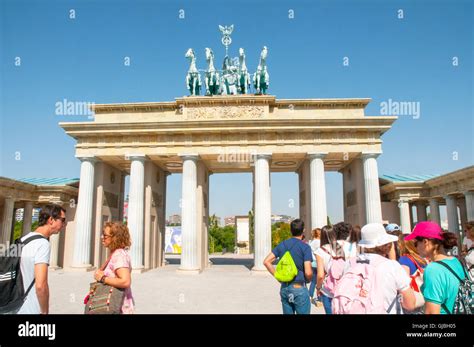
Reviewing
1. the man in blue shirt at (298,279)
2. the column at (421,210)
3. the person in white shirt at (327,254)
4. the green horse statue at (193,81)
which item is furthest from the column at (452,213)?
the man in blue shirt at (298,279)

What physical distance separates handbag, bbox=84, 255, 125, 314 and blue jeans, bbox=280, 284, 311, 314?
3002 mm

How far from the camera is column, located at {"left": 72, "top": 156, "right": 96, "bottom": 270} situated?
915 inches

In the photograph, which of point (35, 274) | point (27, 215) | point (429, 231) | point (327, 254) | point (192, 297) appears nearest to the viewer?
point (429, 231)

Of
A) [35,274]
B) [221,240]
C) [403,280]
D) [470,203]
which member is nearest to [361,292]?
[403,280]

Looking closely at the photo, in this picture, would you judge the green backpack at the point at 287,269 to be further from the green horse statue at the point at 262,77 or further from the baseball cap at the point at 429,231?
the green horse statue at the point at 262,77

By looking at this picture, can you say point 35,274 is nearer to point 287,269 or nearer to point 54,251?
point 287,269

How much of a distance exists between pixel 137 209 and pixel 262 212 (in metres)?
9.56

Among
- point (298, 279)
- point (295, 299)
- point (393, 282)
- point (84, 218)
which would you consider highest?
point (84, 218)

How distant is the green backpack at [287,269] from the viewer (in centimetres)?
593

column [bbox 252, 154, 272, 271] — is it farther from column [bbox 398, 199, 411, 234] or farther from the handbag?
the handbag

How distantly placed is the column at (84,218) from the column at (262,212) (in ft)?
41.8

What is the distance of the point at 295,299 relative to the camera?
19.4 ft

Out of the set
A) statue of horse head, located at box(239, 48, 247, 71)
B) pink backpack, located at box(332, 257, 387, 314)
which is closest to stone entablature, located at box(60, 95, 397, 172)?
statue of horse head, located at box(239, 48, 247, 71)
